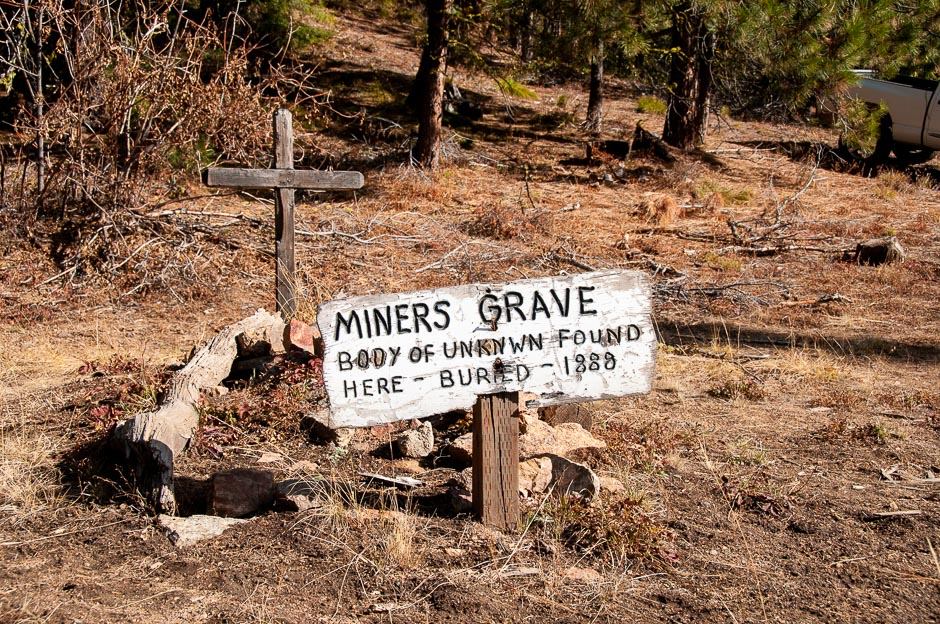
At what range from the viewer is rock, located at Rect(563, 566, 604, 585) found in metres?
3.84

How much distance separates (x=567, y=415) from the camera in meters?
5.43

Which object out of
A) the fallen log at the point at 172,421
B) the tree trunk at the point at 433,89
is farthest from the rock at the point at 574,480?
the tree trunk at the point at 433,89

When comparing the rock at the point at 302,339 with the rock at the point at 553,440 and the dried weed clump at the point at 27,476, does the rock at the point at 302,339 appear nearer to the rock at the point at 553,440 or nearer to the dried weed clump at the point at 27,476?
the dried weed clump at the point at 27,476

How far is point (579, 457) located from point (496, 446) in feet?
3.55

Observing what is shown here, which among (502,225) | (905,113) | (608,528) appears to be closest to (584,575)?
(608,528)

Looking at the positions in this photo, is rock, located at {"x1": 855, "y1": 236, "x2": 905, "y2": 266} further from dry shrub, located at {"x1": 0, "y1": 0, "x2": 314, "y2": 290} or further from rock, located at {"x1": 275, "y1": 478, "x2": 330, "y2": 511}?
rock, located at {"x1": 275, "y1": 478, "x2": 330, "y2": 511}

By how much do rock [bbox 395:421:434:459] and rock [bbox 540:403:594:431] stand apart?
70cm

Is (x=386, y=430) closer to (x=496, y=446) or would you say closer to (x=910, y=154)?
(x=496, y=446)

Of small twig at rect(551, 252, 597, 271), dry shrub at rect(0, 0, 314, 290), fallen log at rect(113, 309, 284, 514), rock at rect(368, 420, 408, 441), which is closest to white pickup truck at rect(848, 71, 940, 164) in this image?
small twig at rect(551, 252, 597, 271)

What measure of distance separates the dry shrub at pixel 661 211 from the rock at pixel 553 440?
7.57 m

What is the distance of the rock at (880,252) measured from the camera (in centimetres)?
1060

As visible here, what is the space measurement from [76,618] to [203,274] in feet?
21.3

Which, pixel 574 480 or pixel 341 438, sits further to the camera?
pixel 341 438

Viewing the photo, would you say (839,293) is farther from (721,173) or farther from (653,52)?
(721,173)
